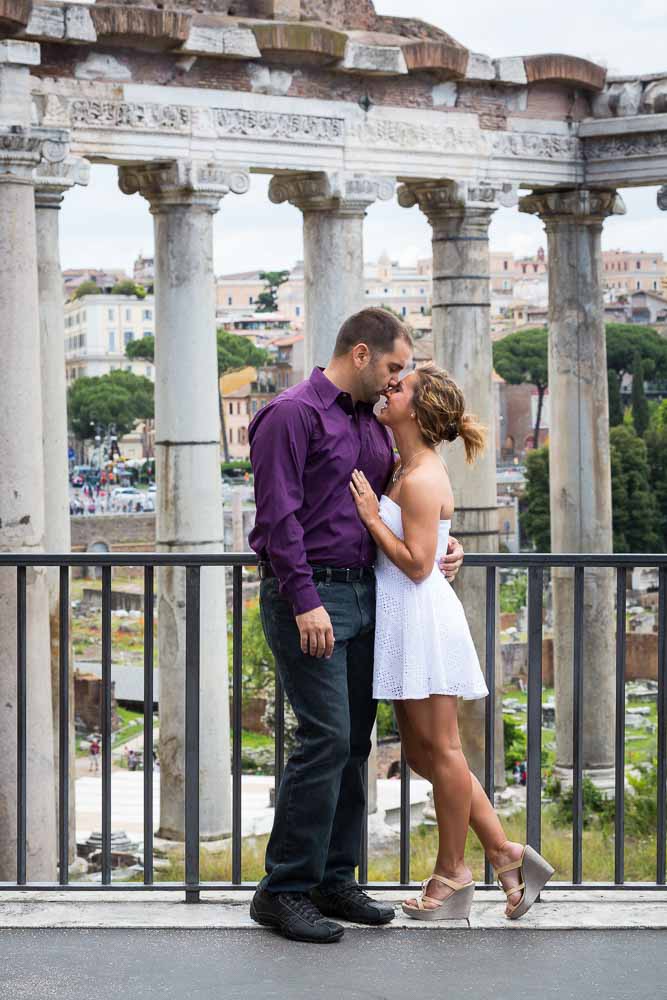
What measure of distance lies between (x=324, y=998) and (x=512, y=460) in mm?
111993

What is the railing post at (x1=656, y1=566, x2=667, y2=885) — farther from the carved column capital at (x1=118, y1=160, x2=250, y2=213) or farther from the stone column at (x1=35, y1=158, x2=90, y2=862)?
the carved column capital at (x1=118, y1=160, x2=250, y2=213)

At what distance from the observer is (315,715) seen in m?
6.46

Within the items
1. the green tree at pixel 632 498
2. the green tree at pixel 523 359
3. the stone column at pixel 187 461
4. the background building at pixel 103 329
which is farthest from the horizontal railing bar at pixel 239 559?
the background building at pixel 103 329

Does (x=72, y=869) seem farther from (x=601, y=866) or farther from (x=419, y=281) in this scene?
(x=419, y=281)

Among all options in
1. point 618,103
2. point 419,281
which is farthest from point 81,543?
point 419,281

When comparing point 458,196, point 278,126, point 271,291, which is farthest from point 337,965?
point 271,291

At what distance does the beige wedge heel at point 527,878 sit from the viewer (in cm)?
678

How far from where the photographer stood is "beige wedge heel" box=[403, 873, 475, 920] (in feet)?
22.2

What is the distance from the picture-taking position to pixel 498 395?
110 m

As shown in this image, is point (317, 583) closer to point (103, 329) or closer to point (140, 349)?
point (140, 349)

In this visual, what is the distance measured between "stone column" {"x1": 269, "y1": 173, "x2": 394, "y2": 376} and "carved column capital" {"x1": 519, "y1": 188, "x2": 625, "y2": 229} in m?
2.66

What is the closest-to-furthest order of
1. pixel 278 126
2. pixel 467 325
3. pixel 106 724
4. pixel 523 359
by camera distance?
pixel 106 724, pixel 278 126, pixel 467 325, pixel 523 359

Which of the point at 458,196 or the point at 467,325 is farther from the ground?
the point at 458,196

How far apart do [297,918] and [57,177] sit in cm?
932
